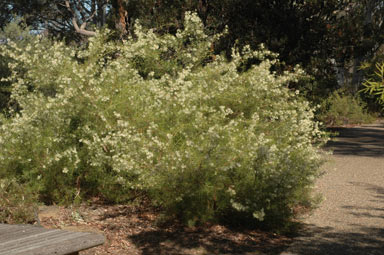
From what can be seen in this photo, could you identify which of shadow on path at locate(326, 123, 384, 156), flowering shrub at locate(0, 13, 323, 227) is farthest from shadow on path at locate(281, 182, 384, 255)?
shadow on path at locate(326, 123, 384, 156)

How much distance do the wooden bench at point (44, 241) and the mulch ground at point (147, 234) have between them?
1.31 metres

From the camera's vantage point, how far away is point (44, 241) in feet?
9.93

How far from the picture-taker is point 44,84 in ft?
23.3

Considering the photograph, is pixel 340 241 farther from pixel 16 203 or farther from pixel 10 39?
pixel 10 39

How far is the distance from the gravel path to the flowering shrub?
18.5 inches

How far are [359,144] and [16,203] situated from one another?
1036cm

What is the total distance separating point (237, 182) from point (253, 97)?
212 centimetres

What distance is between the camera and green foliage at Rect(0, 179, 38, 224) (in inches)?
205

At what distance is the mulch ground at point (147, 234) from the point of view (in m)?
4.59

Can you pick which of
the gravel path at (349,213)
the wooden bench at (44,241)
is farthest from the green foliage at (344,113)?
the wooden bench at (44,241)

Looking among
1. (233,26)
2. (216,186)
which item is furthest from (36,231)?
(233,26)

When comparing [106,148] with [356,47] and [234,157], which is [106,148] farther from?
[356,47]

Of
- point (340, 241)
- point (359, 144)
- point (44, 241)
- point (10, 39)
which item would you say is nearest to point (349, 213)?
point (340, 241)

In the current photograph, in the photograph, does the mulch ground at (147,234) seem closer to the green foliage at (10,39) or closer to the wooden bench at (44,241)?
the wooden bench at (44,241)
